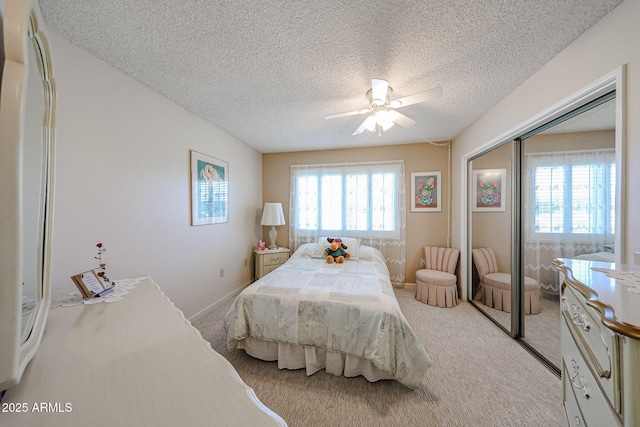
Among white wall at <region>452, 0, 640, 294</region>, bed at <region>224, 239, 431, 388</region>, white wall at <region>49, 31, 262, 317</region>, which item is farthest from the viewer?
bed at <region>224, 239, 431, 388</region>

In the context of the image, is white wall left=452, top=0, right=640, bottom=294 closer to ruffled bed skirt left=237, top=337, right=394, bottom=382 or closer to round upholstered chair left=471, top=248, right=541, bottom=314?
round upholstered chair left=471, top=248, right=541, bottom=314

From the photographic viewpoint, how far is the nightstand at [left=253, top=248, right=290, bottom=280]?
3.52 metres

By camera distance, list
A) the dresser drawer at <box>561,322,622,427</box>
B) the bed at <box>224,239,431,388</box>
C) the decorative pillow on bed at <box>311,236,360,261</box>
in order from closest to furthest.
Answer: the dresser drawer at <box>561,322,622,427</box>, the bed at <box>224,239,431,388</box>, the decorative pillow on bed at <box>311,236,360,261</box>

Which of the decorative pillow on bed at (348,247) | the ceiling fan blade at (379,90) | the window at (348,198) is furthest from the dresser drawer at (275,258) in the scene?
the ceiling fan blade at (379,90)

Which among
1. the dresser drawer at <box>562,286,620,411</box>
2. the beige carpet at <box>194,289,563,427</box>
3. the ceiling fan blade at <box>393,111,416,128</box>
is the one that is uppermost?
the ceiling fan blade at <box>393,111,416,128</box>

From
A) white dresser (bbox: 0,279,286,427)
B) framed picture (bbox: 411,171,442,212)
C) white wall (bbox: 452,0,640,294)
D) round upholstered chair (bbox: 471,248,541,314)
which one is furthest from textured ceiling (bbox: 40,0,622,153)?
round upholstered chair (bbox: 471,248,541,314)

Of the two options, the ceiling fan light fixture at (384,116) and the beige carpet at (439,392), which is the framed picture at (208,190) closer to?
the beige carpet at (439,392)

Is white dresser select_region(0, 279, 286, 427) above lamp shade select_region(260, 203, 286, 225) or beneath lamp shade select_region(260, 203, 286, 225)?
beneath

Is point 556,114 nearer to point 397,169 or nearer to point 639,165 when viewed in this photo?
point 639,165

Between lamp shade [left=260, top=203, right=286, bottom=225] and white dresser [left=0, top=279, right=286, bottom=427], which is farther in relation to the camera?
lamp shade [left=260, top=203, right=286, bottom=225]

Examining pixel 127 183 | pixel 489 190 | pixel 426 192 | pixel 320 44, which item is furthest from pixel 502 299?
pixel 127 183

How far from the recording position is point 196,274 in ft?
8.38

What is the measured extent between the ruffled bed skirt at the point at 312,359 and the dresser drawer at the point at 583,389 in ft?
3.39

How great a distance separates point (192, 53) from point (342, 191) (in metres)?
2.73
